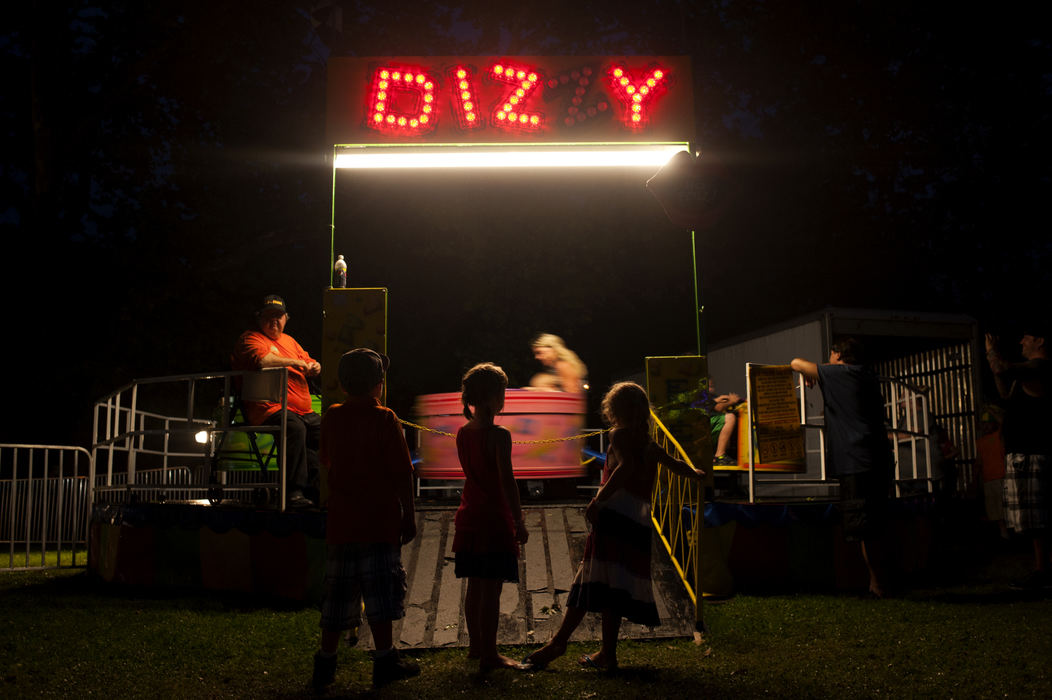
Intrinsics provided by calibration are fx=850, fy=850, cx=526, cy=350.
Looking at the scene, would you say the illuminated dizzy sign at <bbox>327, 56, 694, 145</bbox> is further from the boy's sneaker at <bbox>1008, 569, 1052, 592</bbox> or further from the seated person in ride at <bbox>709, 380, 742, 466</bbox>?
the boy's sneaker at <bbox>1008, 569, 1052, 592</bbox>

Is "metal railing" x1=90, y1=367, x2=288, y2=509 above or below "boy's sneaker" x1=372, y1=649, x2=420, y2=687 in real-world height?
above

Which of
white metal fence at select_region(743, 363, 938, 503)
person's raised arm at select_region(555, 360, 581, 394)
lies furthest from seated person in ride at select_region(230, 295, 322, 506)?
white metal fence at select_region(743, 363, 938, 503)

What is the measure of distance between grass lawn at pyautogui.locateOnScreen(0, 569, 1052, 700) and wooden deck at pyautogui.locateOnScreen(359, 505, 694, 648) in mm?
188

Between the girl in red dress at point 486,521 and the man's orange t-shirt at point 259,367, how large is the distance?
297cm

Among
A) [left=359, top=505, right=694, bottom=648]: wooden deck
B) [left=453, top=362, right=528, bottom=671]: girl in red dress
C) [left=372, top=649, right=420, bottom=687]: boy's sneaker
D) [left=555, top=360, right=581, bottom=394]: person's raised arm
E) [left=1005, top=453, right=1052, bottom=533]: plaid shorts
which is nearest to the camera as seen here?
[left=372, top=649, right=420, bottom=687]: boy's sneaker

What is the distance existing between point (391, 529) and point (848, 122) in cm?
2107

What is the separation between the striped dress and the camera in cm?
441

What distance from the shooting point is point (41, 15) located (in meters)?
17.1

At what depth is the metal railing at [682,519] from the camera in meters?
5.43

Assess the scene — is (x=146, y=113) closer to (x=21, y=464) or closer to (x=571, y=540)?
(x=21, y=464)

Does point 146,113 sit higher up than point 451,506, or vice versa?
point 146,113

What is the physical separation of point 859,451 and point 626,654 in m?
2.79

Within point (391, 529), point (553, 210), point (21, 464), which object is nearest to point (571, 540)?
point (391, 529)

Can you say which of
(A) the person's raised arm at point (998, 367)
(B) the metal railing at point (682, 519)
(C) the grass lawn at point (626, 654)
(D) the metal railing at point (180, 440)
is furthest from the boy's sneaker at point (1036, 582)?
(D) the metal railing at point (180, 440)
